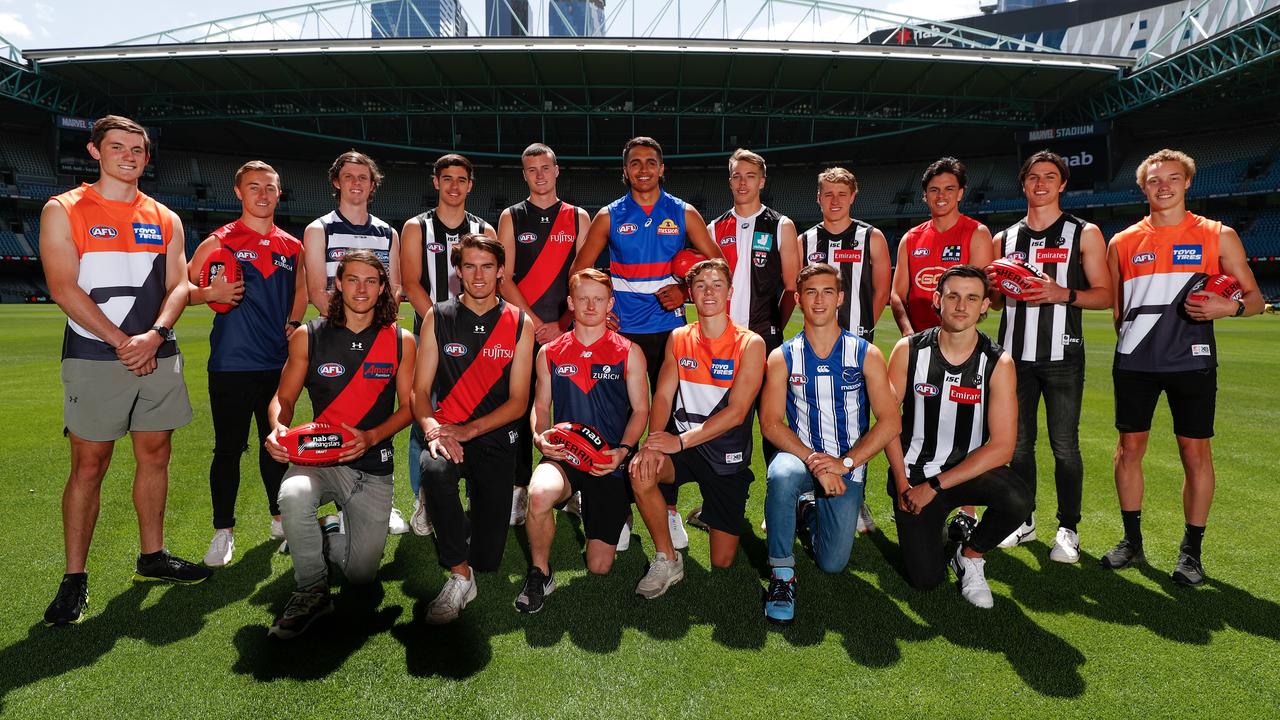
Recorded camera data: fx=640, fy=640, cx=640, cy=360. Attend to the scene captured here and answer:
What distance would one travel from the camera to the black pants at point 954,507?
132 inches

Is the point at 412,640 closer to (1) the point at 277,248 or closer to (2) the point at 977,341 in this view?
(1) the point at 277,248

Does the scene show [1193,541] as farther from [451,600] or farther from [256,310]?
[256,310]

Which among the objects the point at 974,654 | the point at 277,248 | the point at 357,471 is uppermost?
the point at 277,248

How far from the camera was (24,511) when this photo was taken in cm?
423

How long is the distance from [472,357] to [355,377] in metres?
0.63

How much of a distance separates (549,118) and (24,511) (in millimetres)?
35106

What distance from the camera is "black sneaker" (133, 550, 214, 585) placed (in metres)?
3.39

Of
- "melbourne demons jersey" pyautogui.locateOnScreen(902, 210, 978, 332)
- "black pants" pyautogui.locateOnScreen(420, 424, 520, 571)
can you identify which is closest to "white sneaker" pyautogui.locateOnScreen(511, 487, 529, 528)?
"black pants" pyautogui.locateOnScreen(420, 424, 520, 571)

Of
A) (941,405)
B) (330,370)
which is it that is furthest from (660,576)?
(330,370)

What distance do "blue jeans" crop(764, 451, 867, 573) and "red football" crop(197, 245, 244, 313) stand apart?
3.23 metres

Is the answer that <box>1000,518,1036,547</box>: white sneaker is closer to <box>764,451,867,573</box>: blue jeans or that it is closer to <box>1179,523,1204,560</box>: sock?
<box>1179,523,1204,560</box>: sock

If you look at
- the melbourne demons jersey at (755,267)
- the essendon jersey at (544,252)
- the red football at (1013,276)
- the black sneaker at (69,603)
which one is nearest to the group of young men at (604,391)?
the black sneaker at (69,603)

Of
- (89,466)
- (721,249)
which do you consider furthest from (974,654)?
(89,466)

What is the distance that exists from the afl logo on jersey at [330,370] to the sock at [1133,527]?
4563mm
